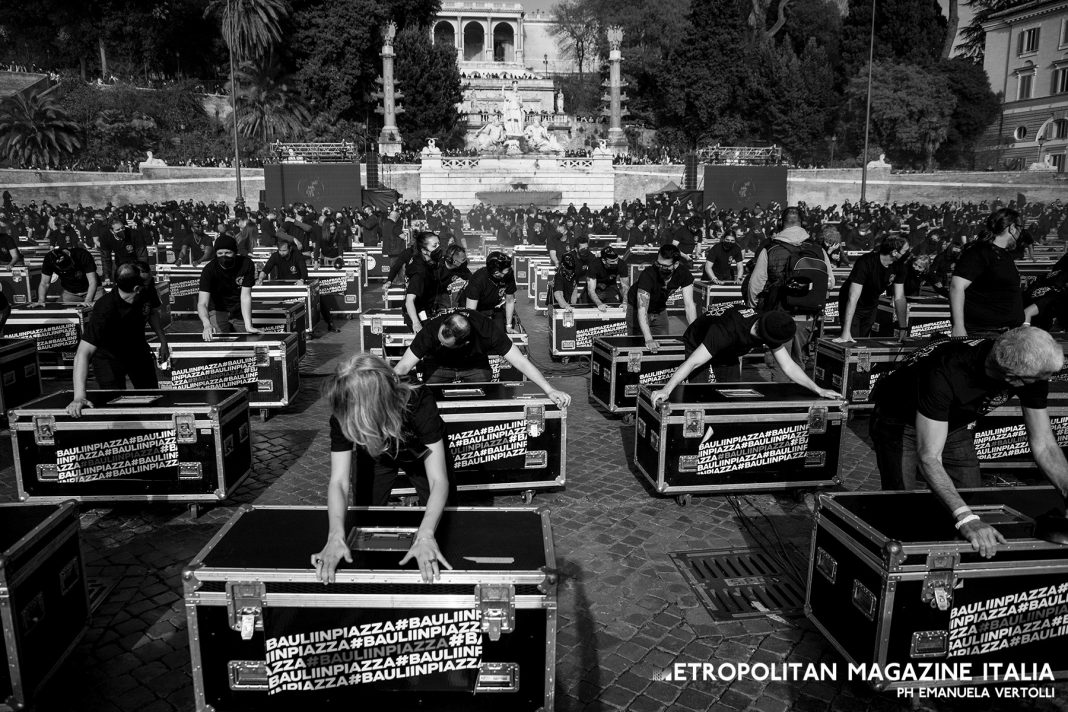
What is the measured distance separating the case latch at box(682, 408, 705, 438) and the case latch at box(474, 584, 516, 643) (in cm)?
357

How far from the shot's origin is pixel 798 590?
571cm

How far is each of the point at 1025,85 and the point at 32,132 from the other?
71.4m

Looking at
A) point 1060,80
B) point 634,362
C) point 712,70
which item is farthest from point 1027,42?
point 634,362

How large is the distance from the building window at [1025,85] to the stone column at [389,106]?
1961 inches

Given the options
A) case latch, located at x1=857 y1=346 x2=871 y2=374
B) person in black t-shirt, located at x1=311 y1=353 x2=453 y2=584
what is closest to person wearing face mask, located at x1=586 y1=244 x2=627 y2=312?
case latch, located at x1=857 y1=346 x2=871 y2=374

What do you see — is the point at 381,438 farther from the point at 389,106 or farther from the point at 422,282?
the point at 389,106

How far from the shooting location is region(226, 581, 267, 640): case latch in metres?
3.80

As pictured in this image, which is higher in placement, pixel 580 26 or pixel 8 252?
pixel 580 26

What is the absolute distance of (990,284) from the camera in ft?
25.3

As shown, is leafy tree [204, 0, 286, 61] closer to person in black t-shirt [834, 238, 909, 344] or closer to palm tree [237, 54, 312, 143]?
palm tree [237, 54, 312, 143]

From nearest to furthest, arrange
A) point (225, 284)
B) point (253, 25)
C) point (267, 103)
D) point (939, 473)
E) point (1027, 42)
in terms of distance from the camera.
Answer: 1. point (939, 473)
2. point (225, 284)
3. point (253, 25)
4. point (267, 103)
5. point (1027, 42)

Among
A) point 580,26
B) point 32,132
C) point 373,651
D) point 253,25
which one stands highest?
point 580,26

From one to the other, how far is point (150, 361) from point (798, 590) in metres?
6.84

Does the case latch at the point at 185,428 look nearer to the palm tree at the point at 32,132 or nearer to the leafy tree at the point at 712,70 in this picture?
the palm tree at the point at 32,132
